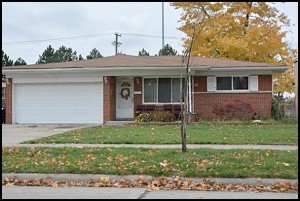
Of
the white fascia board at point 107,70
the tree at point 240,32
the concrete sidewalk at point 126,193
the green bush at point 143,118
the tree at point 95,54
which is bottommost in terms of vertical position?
the concrete sidewalk at point 126,193

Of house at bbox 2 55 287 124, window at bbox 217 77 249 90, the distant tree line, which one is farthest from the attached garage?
the distant tree line

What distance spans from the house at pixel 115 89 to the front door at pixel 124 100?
0.06 metres

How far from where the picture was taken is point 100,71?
859 inches

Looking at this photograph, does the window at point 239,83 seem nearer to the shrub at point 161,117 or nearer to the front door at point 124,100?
the shrub at point 161,117

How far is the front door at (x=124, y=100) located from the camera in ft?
75.8

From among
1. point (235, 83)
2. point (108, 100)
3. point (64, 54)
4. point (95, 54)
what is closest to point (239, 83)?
point (235, 83)

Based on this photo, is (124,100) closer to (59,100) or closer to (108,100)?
(108,100)

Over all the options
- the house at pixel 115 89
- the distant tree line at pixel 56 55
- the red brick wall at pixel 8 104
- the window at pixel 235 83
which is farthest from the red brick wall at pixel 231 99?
the distant tree line at pixel 56 55

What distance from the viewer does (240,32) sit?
101 ft

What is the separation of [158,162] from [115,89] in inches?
563

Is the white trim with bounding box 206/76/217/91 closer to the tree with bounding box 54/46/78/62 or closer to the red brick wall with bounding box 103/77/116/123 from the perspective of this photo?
the red brick wall with bounding box 103/77/116/123

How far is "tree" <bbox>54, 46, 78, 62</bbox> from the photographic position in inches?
2625

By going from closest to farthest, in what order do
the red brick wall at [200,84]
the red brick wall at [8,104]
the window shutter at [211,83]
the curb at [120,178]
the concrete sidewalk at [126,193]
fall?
the concrete sidewalk at [126,193] < the curb at [120,178] < the window shutter at [211,83] < the red brick wall at [200,84] < the red brick wall at [8,104]

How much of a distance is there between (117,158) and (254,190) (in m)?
3.58
